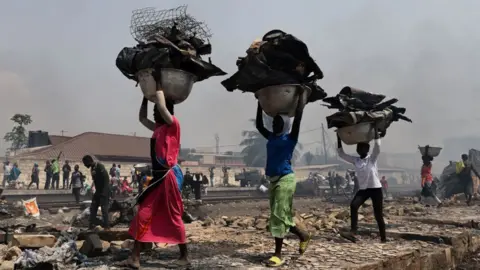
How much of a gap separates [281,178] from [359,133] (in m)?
2.13

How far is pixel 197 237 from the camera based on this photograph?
6969mm

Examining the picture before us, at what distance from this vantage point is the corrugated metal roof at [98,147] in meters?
34.5

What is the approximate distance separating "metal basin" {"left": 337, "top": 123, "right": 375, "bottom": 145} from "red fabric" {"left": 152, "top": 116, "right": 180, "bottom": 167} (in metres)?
3.06

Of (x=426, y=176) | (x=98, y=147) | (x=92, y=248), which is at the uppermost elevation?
(x=98, y=147)

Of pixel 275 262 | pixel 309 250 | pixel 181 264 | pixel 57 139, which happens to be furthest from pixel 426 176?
pixel 57 139

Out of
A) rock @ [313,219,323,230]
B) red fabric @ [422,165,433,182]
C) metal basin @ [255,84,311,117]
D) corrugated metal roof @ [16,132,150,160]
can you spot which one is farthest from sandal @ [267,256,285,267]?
corrugated metal roof @ [16,132,150,160]

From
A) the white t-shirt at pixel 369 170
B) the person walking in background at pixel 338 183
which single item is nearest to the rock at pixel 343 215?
the white t-shirt at pixel 369 170

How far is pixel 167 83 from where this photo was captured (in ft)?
14.4

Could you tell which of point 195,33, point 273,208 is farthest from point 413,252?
point 195,33

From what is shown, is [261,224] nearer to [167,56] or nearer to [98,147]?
[167,56]

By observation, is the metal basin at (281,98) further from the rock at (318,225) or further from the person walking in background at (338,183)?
the person walking in background at (338,183)

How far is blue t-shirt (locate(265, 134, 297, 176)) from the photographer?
15.4 feet

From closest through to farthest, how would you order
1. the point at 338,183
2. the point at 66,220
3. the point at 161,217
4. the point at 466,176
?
the point at 161,217
the point at 66,220
the point at 466,176
the point at 338,183

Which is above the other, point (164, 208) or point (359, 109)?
point (359, 109)
